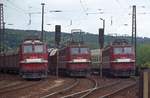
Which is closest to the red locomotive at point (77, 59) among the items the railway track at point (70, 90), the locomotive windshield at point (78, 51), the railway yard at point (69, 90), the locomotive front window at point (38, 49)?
the locomotive windshield at point (78, 51)

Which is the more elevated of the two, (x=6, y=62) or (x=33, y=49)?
(x=33, y=49)

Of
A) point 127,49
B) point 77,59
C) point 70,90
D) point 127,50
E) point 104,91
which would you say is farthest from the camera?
point 77,59

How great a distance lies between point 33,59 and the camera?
3766cm


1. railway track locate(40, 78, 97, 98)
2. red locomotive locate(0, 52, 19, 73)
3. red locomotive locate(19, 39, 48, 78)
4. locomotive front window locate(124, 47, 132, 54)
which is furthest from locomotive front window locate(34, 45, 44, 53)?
red locomotive locate(0, 52, 19, 73)

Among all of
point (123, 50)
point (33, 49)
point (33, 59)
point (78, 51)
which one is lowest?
point (33, 59)

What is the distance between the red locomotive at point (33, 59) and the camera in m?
37.5

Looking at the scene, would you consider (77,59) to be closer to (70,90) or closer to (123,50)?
(123,50)

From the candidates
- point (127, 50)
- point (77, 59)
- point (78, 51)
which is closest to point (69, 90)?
point (77, 59)

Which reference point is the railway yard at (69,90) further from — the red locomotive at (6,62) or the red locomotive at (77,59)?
the red locomotive at (6,62)

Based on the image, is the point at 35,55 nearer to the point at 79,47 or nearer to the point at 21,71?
the point at 21,71

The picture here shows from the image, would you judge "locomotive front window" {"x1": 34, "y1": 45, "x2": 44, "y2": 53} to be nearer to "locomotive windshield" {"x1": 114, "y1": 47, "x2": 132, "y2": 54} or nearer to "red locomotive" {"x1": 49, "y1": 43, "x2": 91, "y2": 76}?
"red locomotive" {"x1": 49, "y1": 43, "x2": 91, "y2": 76}

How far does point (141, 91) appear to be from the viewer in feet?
33.2

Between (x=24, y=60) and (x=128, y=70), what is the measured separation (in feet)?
32.9

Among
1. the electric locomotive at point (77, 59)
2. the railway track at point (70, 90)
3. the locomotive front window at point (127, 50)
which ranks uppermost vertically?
the locomotive front window at point (127, 50)
